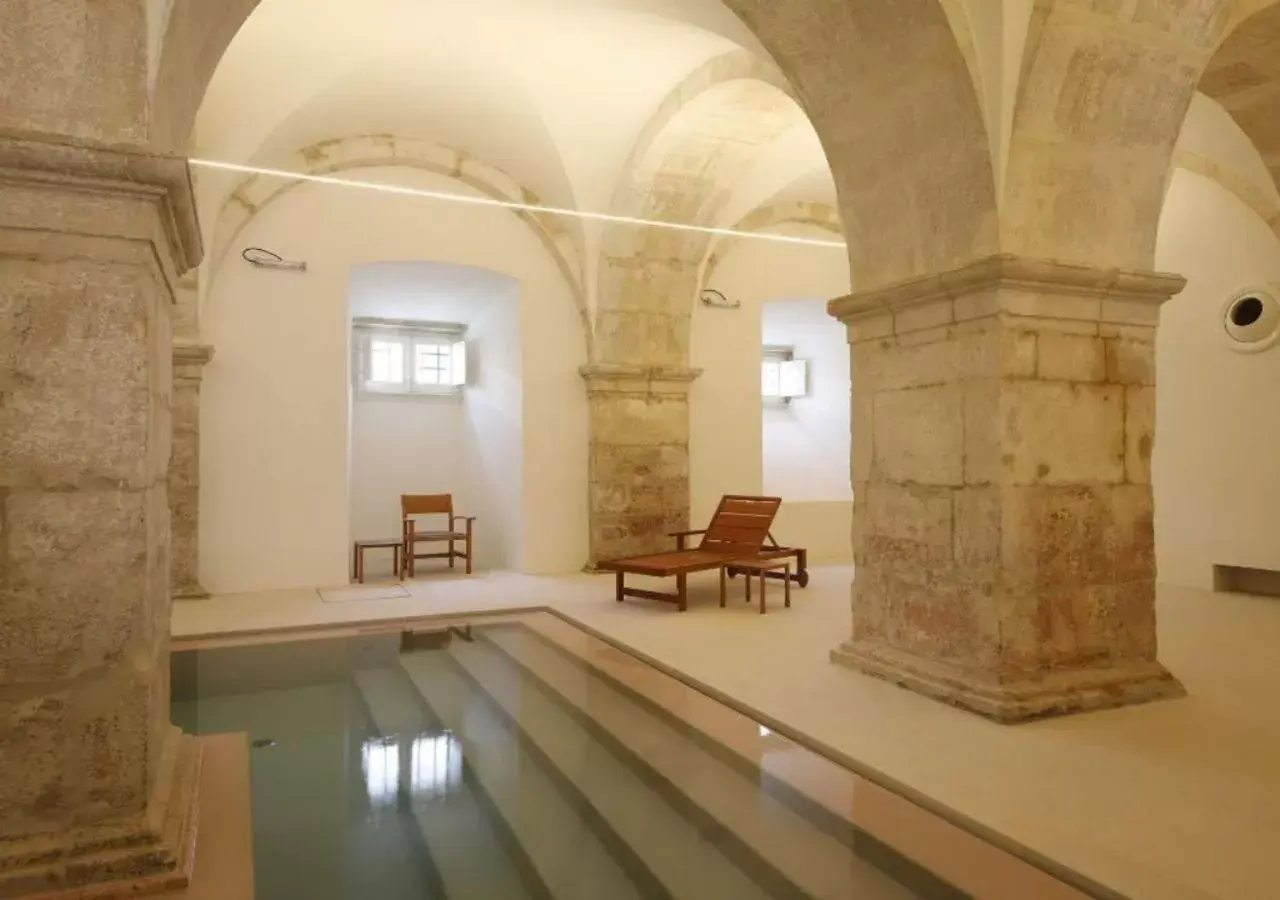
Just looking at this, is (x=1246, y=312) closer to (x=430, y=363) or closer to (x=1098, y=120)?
(x=1098, y=120)

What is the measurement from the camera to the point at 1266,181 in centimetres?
642

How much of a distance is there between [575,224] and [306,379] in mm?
2854

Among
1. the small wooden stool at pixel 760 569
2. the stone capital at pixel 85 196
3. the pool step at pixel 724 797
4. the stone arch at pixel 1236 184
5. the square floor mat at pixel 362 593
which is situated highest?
the stone arch at pixel 1236 184

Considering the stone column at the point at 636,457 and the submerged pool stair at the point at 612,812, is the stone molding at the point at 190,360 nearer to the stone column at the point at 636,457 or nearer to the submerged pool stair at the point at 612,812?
the stone column at the point at 636,457

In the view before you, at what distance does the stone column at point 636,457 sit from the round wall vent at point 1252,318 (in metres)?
4.61

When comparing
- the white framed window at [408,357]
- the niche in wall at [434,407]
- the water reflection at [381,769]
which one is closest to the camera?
the water reflection at [381,769]

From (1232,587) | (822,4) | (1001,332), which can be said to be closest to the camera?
(1001,332)

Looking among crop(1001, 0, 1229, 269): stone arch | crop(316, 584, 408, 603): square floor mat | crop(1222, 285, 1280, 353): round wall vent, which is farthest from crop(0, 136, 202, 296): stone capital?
crop(1222, 285, 1280, 353): round wall vent

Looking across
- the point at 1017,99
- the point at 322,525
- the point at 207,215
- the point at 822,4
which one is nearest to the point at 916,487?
the point at 1017,99

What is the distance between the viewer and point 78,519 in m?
2.13

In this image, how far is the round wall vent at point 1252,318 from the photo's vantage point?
6695mm

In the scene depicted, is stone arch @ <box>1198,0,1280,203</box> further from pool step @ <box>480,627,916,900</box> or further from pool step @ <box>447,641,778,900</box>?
pool step @ <box>447,641,778,900</box>

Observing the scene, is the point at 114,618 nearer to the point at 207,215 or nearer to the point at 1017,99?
the point at 1017,99

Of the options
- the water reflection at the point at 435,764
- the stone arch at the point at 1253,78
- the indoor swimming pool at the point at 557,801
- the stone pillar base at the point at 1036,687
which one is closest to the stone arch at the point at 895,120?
the stone pillar base at the point at 1036,687
